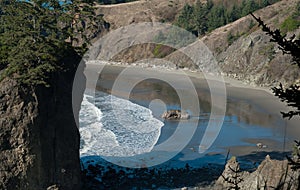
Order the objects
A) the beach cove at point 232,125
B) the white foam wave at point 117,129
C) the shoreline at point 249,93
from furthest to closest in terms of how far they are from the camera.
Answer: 1. the shoreline at point 249,93
2. the white foam wave at point 117,129
3. the beach cove at point 232,125

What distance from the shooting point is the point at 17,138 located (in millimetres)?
14891

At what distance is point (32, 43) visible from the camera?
16.4m

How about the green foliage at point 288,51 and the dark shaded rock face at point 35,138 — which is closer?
the green foliage at point 288,51

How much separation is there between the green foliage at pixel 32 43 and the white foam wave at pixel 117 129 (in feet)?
25.4

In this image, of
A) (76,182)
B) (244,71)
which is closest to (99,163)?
(76,182)

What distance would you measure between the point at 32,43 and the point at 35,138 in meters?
3.66

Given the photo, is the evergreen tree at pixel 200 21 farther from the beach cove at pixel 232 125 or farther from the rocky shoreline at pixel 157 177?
the rocky shoreline at pixel 157 177

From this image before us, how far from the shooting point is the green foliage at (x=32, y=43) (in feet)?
50.4

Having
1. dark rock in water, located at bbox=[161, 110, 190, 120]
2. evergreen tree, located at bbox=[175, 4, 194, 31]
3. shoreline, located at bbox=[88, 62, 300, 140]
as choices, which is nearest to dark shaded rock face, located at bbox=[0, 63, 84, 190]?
shoreline, located at bbox=[88, 62, 300, 140]

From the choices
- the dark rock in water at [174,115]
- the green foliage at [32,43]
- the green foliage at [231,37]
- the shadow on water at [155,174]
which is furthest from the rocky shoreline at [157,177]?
the green foliage at [231,37]

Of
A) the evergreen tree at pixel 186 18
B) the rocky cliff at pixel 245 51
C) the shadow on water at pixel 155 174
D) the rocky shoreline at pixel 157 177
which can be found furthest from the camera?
the evergreen tree at pixel 186 18

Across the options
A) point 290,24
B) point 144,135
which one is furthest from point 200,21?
point 144,135

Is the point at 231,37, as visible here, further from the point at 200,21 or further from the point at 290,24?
the point at 290,24

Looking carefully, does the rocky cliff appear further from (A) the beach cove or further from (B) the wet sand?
(A) the beach cove
